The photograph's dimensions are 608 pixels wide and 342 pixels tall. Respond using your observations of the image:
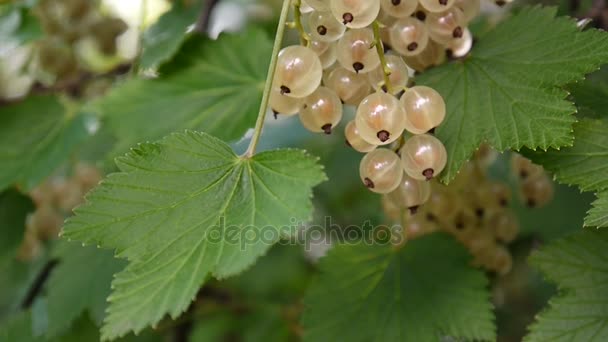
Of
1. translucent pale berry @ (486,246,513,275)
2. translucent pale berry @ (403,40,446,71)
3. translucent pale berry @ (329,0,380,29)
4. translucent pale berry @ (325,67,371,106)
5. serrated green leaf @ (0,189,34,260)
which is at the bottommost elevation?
serrated green leaf @ (0,189,34,260)

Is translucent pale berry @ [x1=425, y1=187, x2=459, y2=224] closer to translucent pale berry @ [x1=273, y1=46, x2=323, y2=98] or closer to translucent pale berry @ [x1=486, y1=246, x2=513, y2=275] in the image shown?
translucent pale berry @ [x1=486, y1=246, x2=513, y2=275]

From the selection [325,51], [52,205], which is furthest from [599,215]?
[52,205]

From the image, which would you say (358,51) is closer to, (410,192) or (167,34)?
(410,192)

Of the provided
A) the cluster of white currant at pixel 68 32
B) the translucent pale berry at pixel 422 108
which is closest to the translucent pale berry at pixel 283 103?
the translucent pale berry at pixel 422 108

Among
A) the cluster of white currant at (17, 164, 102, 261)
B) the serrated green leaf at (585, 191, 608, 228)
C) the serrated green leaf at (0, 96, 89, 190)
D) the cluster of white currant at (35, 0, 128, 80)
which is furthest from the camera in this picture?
the cluster of white currant at (35, 0, 128, 80)

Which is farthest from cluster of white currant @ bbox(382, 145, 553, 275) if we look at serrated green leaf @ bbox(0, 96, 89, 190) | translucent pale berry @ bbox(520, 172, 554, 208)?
serrated green leaf @ bbox(0, 96, 89, 190)

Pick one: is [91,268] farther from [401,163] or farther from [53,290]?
[401,163]
